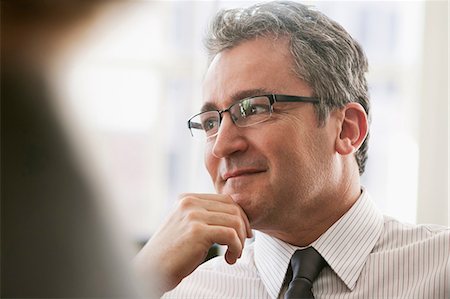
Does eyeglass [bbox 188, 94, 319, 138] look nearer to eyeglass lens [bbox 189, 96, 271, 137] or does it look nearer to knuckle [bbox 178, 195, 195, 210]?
eyeglass lens [bbox 189, 96, 271, 137]

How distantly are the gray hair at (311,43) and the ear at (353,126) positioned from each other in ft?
0.09

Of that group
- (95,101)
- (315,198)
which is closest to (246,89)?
(315,198)

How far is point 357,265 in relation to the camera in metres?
1.43

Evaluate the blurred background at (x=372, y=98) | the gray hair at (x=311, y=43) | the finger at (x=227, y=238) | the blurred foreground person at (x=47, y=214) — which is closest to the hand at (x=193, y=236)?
the finger at (x=227, y=238)

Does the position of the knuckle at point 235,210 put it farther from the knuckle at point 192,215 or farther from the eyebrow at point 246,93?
the eyebrow at point 246,93

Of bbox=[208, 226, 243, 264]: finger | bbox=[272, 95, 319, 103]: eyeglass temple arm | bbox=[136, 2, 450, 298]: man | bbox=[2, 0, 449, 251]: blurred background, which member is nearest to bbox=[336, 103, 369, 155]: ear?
bbox=[136, 2, 450, 298]: man

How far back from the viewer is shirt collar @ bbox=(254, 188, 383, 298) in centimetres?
143

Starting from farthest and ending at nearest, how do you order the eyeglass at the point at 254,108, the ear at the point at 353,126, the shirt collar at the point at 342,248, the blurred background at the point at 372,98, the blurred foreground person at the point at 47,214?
the blurred background at the point at 372,98
the ear at the point at 353,126
the eyeglass at the point at 254,108
the shirt collar at the point at 342,248
the blurred foreground person at the point at 47,214

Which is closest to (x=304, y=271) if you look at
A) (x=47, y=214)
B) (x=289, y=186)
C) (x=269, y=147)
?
(x=289, y=186)

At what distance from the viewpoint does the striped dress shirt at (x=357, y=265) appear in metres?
1.38

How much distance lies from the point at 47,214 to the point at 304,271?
1.23 metres

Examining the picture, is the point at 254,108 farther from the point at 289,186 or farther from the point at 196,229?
the point at 196,229

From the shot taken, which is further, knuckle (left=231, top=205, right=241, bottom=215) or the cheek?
the cheek

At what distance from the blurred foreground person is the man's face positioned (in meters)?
1.22
